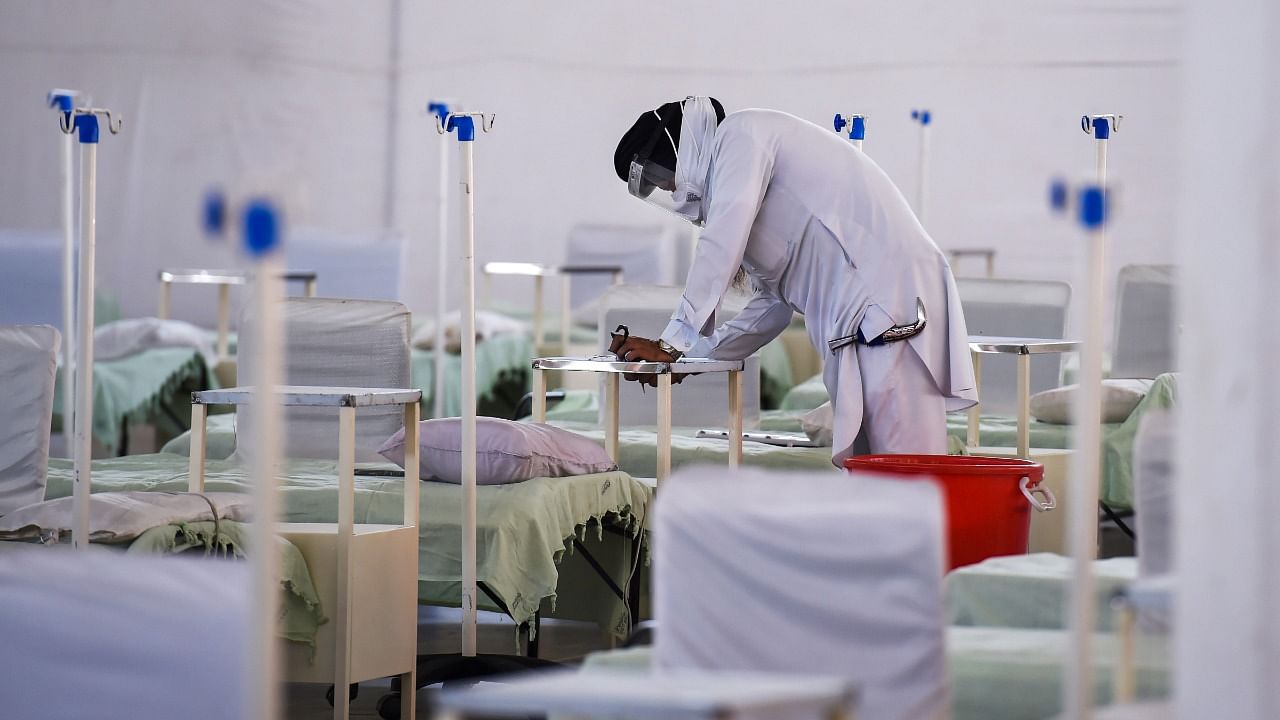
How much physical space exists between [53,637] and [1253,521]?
119 cm

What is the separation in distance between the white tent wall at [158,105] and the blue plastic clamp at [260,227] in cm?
534

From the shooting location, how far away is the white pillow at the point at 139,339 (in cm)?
554

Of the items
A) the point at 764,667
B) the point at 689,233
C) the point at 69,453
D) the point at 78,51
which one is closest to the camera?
the point at 764,667

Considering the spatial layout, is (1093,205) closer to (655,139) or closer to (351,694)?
(655,139)

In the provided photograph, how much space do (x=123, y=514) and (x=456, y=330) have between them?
10.1 feet

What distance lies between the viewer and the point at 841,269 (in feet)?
9.76

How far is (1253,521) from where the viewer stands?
1521mm

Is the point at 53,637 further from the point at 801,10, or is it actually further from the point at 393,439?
the point at 801,10

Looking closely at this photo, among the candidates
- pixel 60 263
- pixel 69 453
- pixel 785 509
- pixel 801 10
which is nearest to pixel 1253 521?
pixel 785 509

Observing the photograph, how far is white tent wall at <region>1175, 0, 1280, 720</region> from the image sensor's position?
1.51 metres

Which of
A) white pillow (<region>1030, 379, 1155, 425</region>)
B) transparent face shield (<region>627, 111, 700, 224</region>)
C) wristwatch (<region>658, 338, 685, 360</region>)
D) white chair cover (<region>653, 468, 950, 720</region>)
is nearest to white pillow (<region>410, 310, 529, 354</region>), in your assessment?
white pillow (<region>1030, 379, 1155, 425</region>)

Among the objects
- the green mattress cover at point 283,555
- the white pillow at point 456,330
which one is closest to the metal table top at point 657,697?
the green mattress cover at point 283,555

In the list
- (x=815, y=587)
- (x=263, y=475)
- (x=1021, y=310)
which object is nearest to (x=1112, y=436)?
(x=1021, y=310)

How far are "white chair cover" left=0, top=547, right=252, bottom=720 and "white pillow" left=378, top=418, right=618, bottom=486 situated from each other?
1478 millimetres
